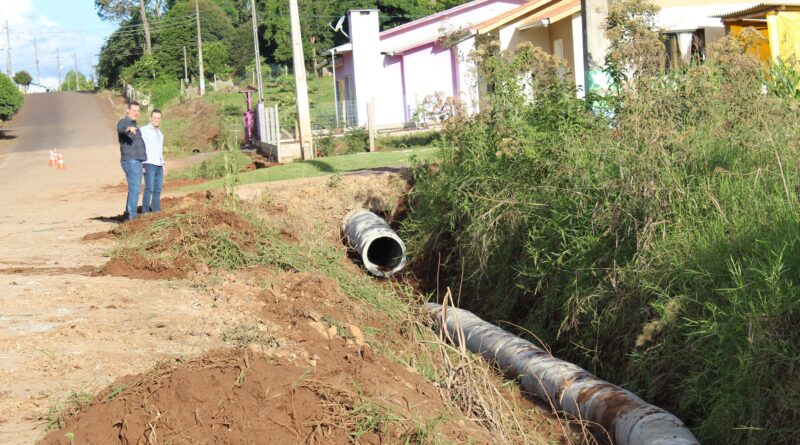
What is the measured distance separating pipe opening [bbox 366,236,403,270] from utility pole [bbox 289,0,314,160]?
11.1m

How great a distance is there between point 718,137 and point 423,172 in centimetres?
562

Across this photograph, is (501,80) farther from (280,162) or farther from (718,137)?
(280,162)

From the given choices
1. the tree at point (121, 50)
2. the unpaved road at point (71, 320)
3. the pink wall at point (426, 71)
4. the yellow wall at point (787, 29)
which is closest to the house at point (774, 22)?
the yellow wall at point (787, 29)

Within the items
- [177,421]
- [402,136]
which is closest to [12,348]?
[177,421]

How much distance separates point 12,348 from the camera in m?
6.26

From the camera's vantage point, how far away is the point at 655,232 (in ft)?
24.1

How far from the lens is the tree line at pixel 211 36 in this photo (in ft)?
216

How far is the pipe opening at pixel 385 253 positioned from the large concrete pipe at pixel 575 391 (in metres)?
2.99

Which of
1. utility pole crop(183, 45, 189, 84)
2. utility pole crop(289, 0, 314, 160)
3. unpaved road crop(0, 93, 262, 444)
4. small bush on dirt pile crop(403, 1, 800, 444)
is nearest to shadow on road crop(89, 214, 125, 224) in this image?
unpaved road crop(0, 93, 262, 444)

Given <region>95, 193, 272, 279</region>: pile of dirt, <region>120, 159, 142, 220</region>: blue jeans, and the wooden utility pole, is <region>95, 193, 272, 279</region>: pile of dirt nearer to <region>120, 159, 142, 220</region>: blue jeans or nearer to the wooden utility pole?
<region>120, 159, 142, 220</region>: blue jeans

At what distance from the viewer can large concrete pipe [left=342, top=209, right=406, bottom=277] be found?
38.3ft

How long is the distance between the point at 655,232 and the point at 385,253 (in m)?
5.86

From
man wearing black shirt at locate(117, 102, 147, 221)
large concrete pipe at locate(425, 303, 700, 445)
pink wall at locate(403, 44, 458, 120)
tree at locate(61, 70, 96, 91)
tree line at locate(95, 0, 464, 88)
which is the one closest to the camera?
large concrete pipe at locate(425, 303, 700, 445)

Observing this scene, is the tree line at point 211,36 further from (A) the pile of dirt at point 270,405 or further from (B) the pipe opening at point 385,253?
(A) the pile of dirt at point 270,405
